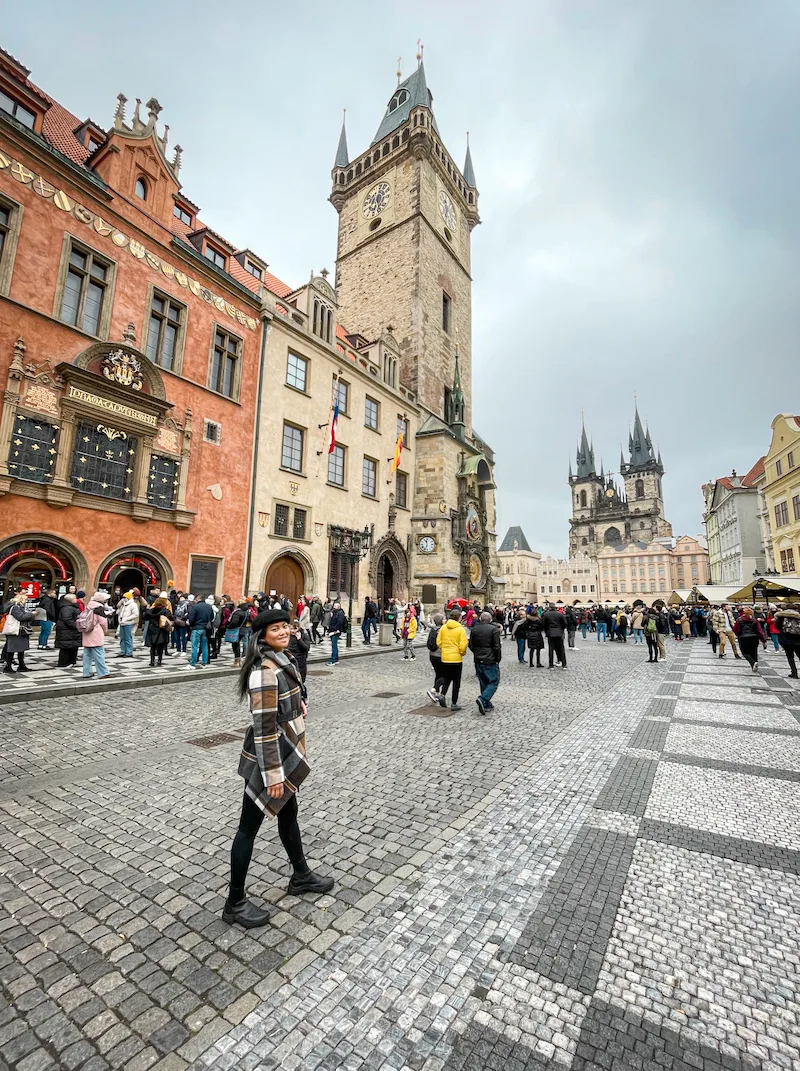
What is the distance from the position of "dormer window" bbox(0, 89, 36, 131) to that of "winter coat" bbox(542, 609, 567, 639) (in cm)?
2119

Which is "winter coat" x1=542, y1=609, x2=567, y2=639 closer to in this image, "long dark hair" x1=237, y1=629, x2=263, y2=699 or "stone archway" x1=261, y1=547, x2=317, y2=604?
"stone archway" x1=261, y1=547, x2=317, y2=604

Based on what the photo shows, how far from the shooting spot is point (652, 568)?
9944 centimetres

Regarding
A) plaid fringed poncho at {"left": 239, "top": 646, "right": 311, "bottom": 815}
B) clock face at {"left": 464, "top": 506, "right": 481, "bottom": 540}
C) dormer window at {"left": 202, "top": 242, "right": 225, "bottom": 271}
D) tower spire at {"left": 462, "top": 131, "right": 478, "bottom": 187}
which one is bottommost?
plaid fringed poncho at {"left": 239, "top": 646, "right": 311, "bottom": 815}

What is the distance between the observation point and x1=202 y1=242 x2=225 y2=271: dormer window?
64.4 ft

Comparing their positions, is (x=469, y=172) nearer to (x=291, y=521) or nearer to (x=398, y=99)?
(x=398, y=99)

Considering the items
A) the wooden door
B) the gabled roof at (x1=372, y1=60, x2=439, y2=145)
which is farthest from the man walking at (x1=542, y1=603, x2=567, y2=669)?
the gabled roof at (x1=372, y1=60, x2=439, y2=145)

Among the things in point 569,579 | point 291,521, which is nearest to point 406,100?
point 291,521

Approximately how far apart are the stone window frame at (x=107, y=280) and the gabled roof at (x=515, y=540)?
106m

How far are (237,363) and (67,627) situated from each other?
43.3 ft


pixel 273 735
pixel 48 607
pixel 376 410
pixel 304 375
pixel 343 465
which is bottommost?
pixel 273 735

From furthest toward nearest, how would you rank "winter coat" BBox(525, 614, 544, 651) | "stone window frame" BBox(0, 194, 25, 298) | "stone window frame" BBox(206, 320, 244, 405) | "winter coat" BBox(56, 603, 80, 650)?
1. "stone window frame" BBox(206, 320, 244, 405)
2. "winter coat" BBox(525, 614, 544, 651)
3. "stone window frame" BBox(0, 194, 25, 298)
4. "winter coat" BBox(56, 603, 80, 650)

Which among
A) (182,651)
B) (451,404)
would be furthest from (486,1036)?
(451,404)

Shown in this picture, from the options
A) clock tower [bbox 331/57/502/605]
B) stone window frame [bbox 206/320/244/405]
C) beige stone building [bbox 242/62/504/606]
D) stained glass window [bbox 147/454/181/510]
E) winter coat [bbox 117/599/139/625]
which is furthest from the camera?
clock tower [bbox 331/57/502/605]

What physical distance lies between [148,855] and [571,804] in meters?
3.50
